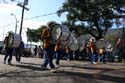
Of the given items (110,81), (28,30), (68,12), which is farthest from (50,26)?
(28,30)

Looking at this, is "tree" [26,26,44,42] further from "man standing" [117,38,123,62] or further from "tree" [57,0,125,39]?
"man standing" [117,38,123,62]

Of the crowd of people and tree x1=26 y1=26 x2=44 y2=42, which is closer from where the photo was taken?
the crowd of people

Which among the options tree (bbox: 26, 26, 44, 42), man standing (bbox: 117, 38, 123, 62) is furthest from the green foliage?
man standing (bbox: 117, 38, 123, 62)

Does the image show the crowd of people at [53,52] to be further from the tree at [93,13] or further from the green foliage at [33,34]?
the green foliage at [33,34]

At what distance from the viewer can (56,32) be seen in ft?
47.4

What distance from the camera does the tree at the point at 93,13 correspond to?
156ft

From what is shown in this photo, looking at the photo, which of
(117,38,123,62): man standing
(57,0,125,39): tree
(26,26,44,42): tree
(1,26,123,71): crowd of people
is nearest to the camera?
(1,26,123,71): crowd of people

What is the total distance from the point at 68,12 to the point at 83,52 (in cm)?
2121

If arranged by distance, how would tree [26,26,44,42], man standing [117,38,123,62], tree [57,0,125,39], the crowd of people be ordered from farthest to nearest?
tree [26,26,44,42], tree [57,0,125,39], man standing [117,38,123,62], the crowd of people

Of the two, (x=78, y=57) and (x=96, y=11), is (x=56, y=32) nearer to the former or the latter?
(x=78, y=57)

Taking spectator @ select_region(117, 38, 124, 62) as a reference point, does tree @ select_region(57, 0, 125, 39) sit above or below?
above

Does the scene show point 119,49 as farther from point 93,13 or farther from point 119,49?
point 93,13

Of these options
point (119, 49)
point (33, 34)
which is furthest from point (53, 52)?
point (33, 34)

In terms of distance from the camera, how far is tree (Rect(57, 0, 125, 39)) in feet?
156
